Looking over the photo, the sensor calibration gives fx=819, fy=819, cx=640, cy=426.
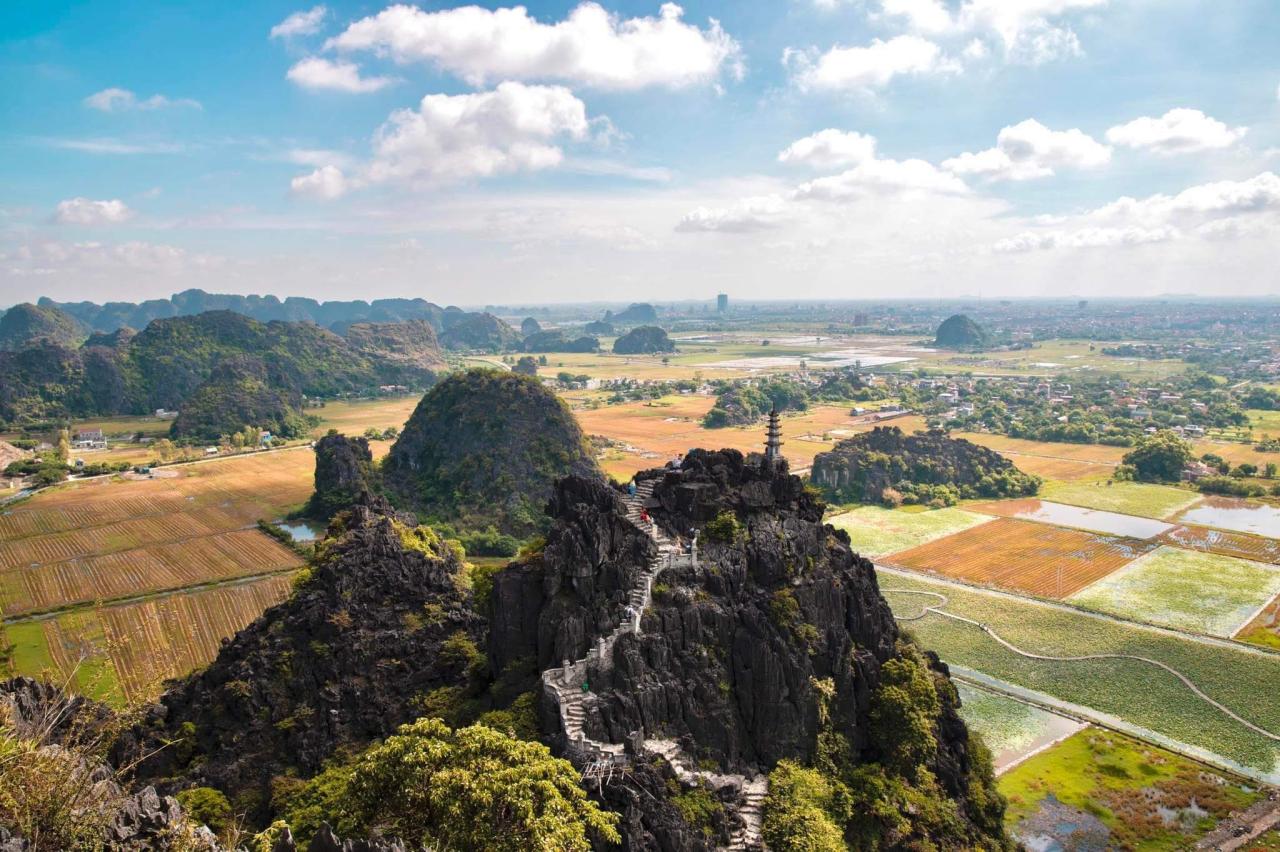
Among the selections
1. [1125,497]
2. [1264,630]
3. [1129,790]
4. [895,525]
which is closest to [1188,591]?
[1264,630]

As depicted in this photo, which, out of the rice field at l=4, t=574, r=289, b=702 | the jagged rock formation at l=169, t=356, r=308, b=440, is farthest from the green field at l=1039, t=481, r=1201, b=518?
the jagged rock formation at l=169, t=356, r=308, b=440

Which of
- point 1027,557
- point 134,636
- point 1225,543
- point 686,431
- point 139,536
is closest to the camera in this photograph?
point 134,636

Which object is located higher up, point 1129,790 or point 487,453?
point 487,453

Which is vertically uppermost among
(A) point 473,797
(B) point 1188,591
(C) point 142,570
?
(A) point 473,797

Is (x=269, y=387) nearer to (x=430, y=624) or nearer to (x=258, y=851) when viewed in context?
(x=430, y=624)

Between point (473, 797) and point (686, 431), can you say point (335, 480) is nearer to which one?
point (473, 797)

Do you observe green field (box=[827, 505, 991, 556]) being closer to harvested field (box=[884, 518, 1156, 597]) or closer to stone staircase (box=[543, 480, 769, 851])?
harvested field (box=[884, 518, 1156, 597])

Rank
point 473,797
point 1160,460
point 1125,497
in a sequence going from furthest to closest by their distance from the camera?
point 1160,460, point 1125,497, point 473,797
